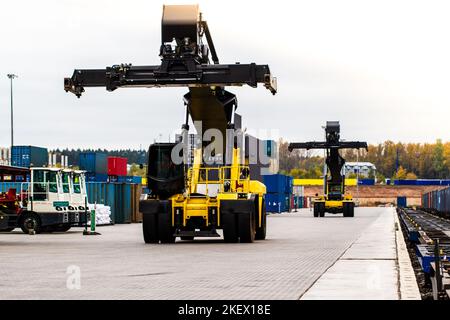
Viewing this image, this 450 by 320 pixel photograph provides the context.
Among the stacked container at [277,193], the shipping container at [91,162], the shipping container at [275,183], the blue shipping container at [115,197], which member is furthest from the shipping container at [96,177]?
the shipping container at [275,183]

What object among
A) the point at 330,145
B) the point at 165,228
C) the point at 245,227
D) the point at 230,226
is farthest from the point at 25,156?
the point at 330,145

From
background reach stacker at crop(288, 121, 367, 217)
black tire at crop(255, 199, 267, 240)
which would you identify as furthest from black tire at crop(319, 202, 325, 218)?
black tire at crop(255, 199, 267, 240)

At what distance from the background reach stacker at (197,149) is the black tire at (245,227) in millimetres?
29

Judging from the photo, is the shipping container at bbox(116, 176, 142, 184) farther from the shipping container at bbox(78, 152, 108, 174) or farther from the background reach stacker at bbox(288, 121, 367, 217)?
the background reach stacker at bbox(288, 121, 367, 217)

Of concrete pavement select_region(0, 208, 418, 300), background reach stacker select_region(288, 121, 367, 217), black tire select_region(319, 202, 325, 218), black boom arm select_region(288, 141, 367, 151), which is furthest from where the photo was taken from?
black tire select_region(319, 202, 325, 218)

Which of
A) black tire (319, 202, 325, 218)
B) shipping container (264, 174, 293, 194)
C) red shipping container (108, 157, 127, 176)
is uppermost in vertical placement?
red shipping container (108, 157, 127, 176)

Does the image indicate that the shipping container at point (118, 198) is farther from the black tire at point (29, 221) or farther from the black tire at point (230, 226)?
the black tire at point (230, 226)

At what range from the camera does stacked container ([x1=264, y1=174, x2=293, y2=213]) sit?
9419cm

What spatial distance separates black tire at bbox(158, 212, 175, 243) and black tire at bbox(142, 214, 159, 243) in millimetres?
124

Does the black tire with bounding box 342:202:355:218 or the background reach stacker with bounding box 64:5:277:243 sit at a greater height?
the background reach stacker with bounding box 64:5:277:243

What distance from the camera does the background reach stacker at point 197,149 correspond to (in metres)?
27.3

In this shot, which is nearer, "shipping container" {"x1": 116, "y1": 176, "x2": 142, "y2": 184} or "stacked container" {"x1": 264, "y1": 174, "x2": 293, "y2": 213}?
"shipping container" {"x1": 116, "y1": 176, "x2": 142, "y2": 184}
